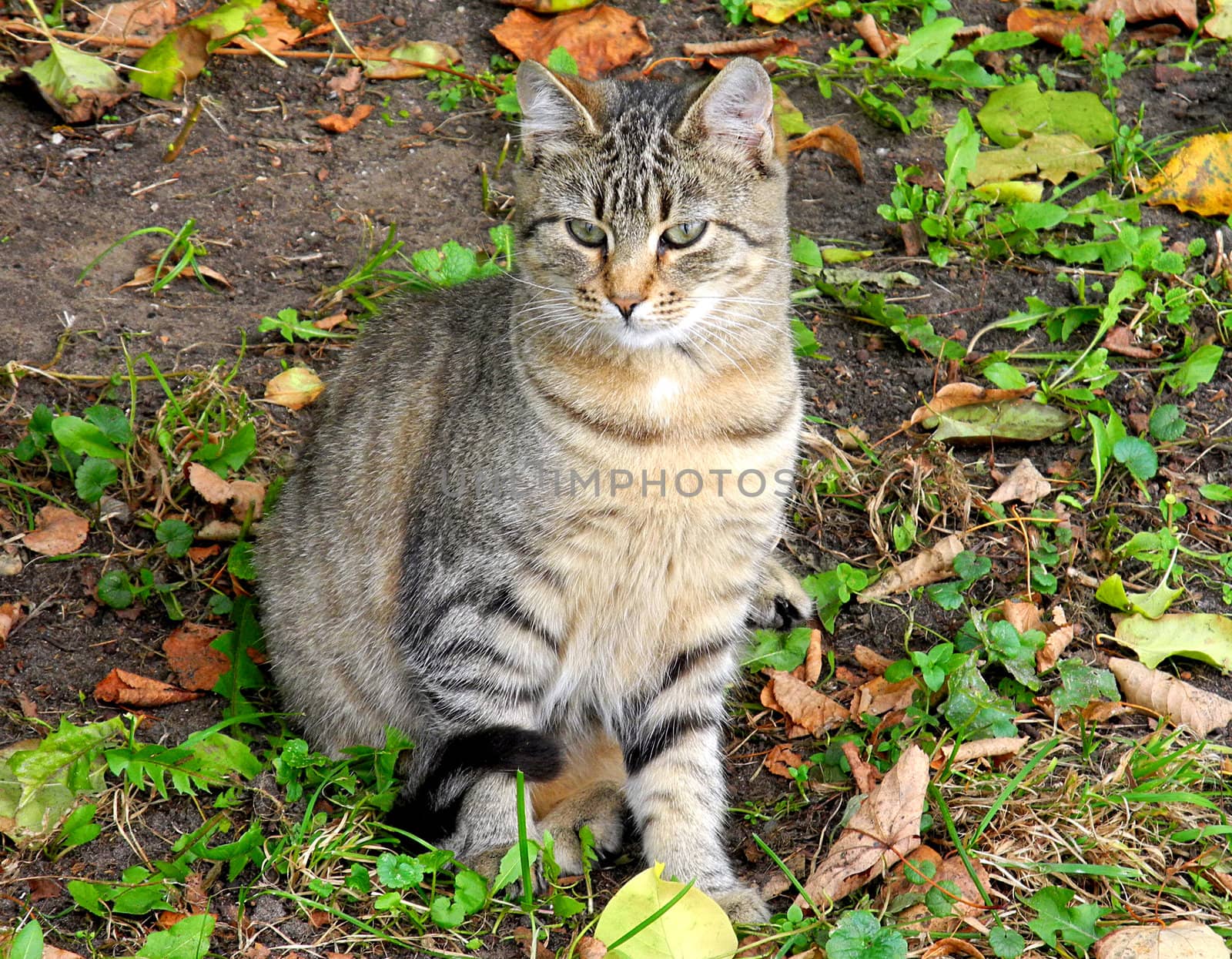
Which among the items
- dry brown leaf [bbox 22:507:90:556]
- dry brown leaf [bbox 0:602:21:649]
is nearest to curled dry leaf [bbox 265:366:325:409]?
dry brown leaf [bbox 22:507:90:556]

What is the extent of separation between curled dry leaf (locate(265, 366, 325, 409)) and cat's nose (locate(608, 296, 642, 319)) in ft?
5.68

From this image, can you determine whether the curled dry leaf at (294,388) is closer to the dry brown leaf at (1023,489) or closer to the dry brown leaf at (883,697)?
the dry brown leaf at (883,697)

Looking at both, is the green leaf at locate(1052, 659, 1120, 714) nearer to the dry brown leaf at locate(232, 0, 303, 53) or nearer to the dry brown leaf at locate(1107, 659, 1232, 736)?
the dry brown leaf at locate(1107, 659, 1232, 736)

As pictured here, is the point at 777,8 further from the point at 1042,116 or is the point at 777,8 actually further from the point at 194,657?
the point at 194,657

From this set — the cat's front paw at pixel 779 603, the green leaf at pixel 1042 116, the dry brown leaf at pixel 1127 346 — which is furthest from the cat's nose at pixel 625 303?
the green leaf at pixel 1042 116

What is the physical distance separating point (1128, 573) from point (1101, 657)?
0.35 m

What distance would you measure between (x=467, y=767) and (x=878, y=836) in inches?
39.9

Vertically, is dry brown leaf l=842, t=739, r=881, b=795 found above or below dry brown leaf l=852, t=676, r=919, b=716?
above

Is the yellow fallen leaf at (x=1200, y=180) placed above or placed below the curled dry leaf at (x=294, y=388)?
above

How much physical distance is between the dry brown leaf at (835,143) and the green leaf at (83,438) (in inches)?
106

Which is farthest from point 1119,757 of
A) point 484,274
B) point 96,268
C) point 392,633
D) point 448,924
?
point 96,268

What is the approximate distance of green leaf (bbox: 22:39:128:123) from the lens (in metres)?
4.75

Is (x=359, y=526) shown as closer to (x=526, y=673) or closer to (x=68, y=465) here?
(x=526, y=673)

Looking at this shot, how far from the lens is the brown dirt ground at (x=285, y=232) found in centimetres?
355
